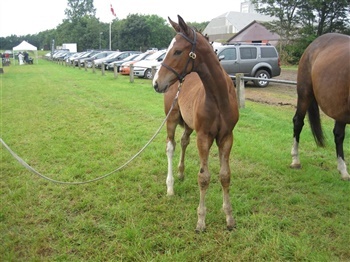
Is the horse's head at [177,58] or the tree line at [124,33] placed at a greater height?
the tree line at [124,33]

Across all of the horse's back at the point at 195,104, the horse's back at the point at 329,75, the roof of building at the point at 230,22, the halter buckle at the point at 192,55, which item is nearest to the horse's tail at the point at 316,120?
the horse's back at the point at 329,75

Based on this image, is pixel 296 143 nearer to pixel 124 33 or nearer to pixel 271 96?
pixel 271 96

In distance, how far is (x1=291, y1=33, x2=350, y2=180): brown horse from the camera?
410 cm

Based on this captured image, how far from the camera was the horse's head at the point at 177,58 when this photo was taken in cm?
284

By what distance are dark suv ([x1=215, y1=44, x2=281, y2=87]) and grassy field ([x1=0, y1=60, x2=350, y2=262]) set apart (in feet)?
A: 24.2

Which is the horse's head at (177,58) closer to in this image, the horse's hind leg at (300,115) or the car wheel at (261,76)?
the horse's hind leg at (300,115)

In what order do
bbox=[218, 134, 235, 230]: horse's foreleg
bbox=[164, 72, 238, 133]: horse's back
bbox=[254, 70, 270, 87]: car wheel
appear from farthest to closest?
bbox=[254, 70, 270, 87]: car wheel < bbox=[218, 134, 235, 230]: horse's foreleg < bbox=[164, 72, 238, 133]: horse's back

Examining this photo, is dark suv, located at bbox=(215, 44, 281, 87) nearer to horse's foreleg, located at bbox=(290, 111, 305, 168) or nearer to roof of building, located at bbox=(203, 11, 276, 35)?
horse's foreleg, located at bbox=(290, 111, 305, 168)

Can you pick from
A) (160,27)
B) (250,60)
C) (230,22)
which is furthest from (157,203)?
(230,22)

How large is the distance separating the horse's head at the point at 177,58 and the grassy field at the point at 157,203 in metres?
1.55

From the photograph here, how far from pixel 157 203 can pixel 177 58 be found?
1.88 meters

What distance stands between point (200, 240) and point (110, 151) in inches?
124

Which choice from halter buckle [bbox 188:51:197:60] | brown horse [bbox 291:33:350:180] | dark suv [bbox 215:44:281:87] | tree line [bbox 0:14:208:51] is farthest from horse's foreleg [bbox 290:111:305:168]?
tree line [bbox 0:14:208:51]

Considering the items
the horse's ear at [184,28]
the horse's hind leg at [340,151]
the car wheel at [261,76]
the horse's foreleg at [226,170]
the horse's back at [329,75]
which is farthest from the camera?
the car wheel at [261,76]
